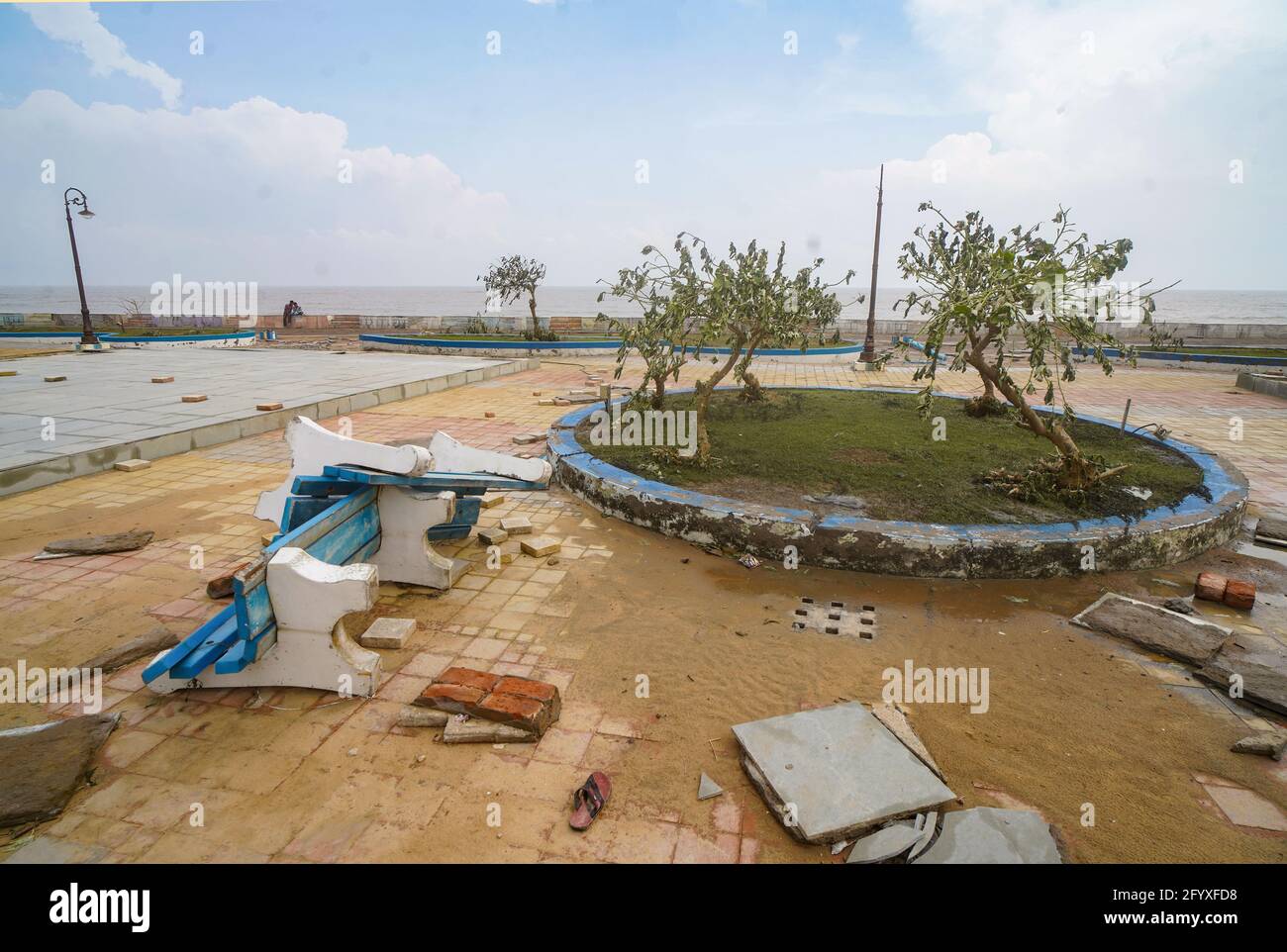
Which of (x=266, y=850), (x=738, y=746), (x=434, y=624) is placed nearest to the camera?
(x=266, y=850)

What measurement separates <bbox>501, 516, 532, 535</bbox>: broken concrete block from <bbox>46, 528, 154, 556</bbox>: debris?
2906 millimetres

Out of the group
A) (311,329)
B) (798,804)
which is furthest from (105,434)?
(311,329)

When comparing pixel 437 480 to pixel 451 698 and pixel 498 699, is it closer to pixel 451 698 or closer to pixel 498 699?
pixel 451 698

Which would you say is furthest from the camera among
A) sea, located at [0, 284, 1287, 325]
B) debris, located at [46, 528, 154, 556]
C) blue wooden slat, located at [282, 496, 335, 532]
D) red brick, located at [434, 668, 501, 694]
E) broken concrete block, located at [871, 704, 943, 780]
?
sea, located at [0, 284, 1287, 325]

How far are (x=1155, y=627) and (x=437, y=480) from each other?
15.6ft

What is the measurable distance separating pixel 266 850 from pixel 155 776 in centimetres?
81

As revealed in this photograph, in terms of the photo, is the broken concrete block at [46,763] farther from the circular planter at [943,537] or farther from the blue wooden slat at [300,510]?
the circular planter at [943,537]

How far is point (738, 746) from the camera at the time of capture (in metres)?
3.14

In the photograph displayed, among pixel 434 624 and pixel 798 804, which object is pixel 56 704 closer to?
pixel 434 624

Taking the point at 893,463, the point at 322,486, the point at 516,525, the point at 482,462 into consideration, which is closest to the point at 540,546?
the point at 516,525

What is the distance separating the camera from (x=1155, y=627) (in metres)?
4.17

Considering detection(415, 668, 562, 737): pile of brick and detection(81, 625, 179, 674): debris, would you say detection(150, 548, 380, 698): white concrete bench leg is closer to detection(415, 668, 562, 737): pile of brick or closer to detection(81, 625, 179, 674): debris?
detection(415, 668, 562, 737): pile of brick

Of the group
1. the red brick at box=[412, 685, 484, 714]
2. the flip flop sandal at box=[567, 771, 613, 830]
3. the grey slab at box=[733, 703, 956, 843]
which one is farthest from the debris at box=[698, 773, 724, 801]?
the red brick at box=[412, 685, 484, 714]

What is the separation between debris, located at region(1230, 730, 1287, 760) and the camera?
10.1ft
